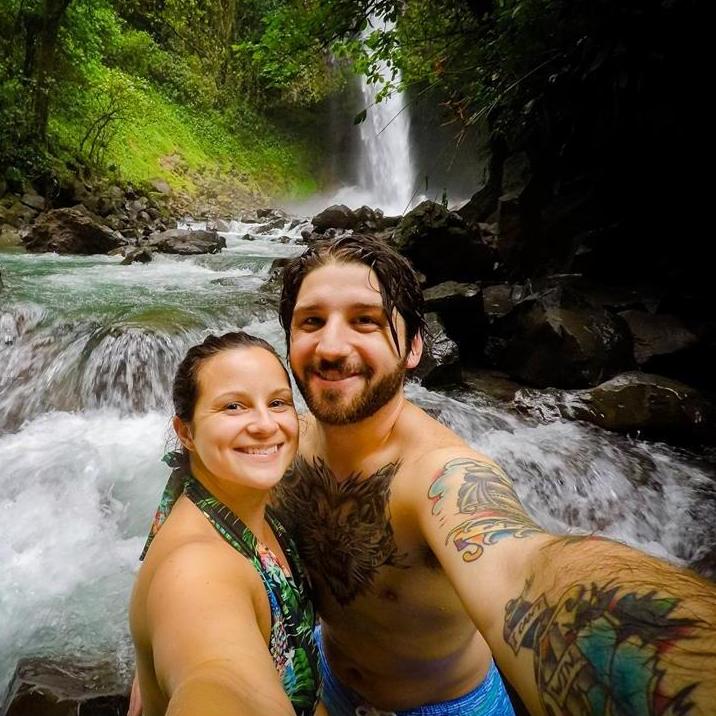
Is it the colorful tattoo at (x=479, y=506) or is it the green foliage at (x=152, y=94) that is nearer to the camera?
the colorful tattoo at (x=479, y=506)

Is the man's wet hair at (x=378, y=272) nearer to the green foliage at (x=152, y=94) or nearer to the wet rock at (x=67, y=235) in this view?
the green foliage at (x=152, y=94)

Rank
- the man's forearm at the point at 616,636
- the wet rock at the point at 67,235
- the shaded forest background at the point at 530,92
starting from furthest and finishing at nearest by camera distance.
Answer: the wet rock at the point at 67,235 → the shaded forest background at the point at 530,92 → the man's forearm at the point at 616,636

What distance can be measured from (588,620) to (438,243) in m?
7.40

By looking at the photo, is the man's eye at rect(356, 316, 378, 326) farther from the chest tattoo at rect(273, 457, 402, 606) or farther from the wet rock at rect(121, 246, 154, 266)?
the wet rock at rect(121, 246, 154, 266)

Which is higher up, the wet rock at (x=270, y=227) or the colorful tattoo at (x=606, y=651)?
the wet rock at (x=270, y=227)

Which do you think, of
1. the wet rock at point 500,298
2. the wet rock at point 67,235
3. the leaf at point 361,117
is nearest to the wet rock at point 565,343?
the wet rock at point 500,298

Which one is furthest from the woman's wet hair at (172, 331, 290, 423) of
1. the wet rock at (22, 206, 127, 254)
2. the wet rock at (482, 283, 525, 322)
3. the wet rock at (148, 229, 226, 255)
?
the wet rock at (22, 206, 127, 254)

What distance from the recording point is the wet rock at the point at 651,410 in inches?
198

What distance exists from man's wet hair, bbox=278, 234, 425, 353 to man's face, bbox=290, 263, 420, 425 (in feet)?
0.10

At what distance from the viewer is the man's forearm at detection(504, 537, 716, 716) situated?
24.3 inches

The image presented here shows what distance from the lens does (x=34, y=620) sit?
115 inches

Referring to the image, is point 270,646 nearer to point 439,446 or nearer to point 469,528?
point 469,528

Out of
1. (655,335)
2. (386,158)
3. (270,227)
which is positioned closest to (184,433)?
(655,335)

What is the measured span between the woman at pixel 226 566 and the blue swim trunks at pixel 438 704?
0.34 m
